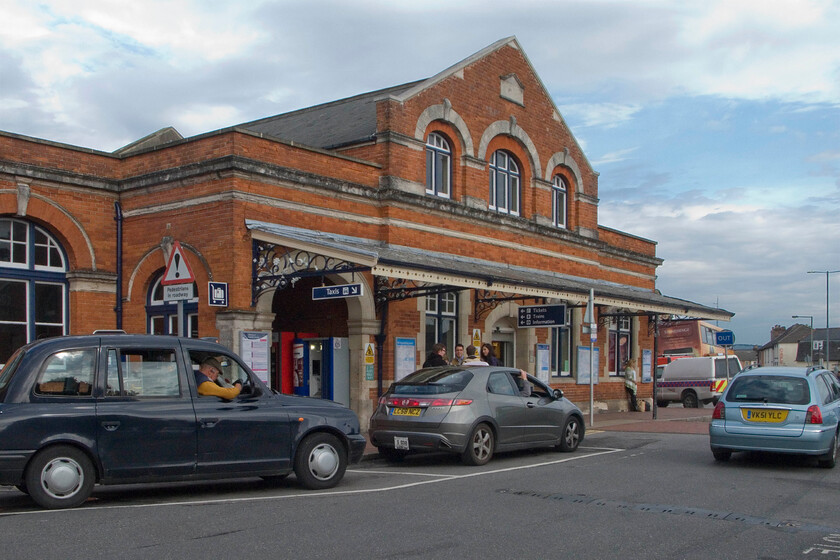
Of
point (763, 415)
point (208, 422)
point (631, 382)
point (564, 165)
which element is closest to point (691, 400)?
point (631, 382)

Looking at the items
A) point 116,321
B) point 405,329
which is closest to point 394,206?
point 405,329

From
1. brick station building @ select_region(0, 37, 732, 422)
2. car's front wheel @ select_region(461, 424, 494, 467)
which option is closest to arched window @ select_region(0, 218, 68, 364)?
brick station building @ select_region(0, 37, 732, 422)

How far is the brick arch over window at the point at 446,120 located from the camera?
19.3 metres

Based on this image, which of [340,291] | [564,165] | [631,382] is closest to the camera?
[340,291]

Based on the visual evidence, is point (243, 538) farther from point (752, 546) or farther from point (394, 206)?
point (394, 206)

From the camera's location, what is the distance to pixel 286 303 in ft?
65.1

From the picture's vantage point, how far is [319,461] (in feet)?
32.1

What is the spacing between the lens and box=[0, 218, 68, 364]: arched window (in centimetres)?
1568

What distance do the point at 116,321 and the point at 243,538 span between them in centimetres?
1082

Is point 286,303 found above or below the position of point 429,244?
below

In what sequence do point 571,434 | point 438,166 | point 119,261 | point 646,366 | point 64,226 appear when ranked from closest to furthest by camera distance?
point 571,434 → point 64,226 → point 119,261 → point 438,166 → point 646,366

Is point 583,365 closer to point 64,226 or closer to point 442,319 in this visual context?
point 442,319

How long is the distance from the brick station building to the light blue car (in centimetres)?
514

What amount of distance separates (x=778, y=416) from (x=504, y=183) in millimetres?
11567
